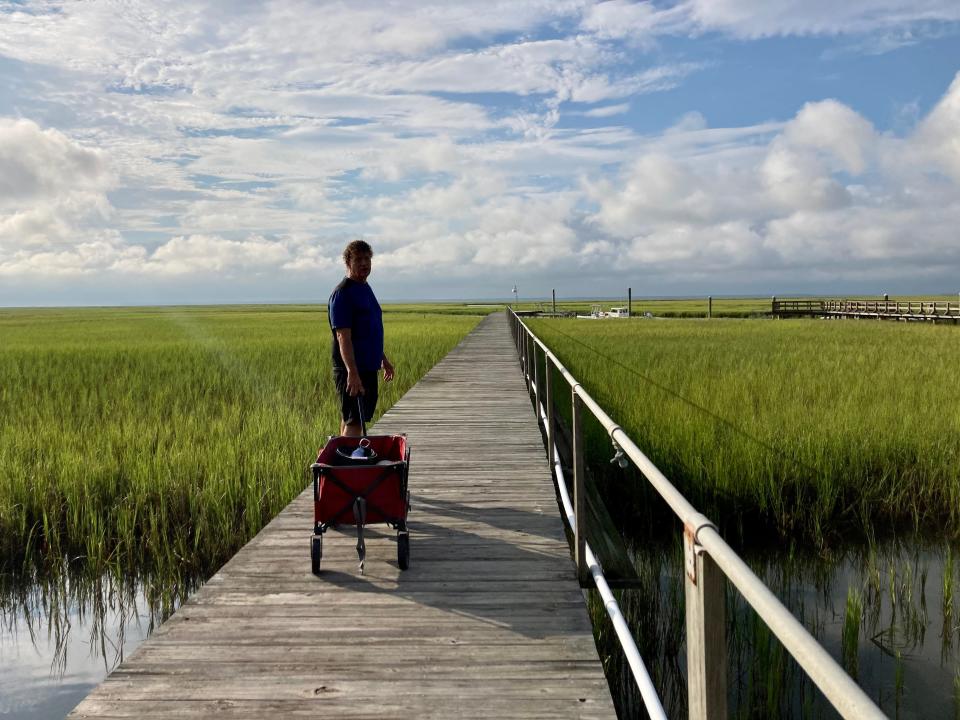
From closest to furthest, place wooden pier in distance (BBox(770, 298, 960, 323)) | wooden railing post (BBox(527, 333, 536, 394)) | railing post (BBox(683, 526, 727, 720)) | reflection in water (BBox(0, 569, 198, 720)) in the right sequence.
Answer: railing post (BBox(683, 526, 727, 720)) → reflection in water (BBox(0, 569, 198, 720)) → wooden railing post (BBox(527, 333, 536, 394)) → wooden pier in distance (BBox(770, 298, 960, 323))

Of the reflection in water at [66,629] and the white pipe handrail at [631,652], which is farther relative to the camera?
the reflection in water at [66,629]

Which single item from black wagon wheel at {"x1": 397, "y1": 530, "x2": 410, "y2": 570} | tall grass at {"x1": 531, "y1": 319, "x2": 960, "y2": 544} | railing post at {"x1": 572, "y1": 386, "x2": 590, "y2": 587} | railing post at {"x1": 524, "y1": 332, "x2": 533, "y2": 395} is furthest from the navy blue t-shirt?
railing post at {"x1": 524, "y1": 332, "x2": 533, "y2": 395}

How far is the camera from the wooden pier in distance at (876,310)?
32.8m

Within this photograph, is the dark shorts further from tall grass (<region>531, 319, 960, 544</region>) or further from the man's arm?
tall grass (<region>531, 319, 960, 544</region>)

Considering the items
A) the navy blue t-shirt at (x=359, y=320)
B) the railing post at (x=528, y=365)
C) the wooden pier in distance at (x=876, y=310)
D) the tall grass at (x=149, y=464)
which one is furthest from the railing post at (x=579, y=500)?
the wooden pier in distance at (x=876, y=310)

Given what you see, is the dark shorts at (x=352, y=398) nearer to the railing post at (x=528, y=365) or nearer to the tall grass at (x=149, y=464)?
the tall grass at (x=149, y=464)

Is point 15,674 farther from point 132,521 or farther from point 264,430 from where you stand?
point 264,430

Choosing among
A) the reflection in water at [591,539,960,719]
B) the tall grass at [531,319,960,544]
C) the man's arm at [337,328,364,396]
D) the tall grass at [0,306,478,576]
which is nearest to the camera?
the reflection in water at [591,539,960,719]

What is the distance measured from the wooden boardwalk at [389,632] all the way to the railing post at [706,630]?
89 centimetres

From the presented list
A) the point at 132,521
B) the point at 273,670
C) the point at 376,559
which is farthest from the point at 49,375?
the point at 273,670

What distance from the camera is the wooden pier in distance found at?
108 ft

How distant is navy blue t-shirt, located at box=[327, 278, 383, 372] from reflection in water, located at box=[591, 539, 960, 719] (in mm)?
1918

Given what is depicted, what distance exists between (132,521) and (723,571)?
470 centimetres

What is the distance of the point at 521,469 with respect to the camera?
5520mm
